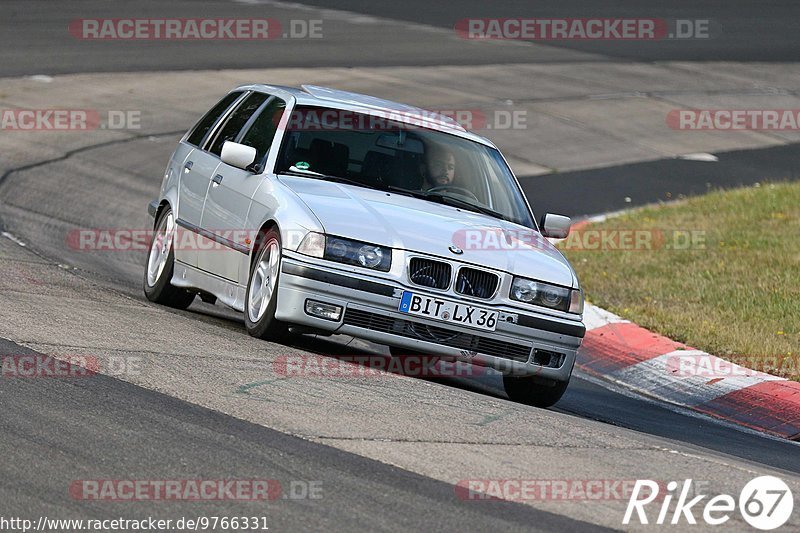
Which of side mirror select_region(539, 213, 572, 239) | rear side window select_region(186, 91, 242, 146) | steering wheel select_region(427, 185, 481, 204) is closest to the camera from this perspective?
steering wheel select_region(427, 185, 481, 204)

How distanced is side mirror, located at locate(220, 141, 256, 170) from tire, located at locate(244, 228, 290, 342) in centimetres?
63

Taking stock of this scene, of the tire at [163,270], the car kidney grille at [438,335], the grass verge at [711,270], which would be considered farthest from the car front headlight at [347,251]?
the grass verge at [711,270]

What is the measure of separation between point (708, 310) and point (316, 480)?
7.23m

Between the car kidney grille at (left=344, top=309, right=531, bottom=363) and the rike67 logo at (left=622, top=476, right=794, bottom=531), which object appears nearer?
the rike67 logo at (left=622, top=476, right=794, bottom=531)

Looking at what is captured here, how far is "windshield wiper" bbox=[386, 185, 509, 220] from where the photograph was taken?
9.23 metres

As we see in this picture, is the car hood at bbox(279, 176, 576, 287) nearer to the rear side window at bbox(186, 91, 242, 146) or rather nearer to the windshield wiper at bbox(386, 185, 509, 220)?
the windshield wiper at bbox(386, 185, 509, 220)

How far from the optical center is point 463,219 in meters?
8.93

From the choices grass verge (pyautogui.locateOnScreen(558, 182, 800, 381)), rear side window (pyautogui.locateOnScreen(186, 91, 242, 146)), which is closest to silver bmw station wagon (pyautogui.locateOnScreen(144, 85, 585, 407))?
rear side window (pyautogui.locateOnScreen(186, 91, 242, 146))

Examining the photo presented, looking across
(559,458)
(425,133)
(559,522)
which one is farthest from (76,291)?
(559,522)

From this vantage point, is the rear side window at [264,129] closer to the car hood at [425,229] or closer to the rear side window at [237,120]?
the rear side window at [237,120]

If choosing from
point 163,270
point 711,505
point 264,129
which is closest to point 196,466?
point 711,505

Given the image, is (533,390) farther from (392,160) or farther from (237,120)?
(237,120)

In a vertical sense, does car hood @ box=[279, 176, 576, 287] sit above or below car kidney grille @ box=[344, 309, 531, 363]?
above

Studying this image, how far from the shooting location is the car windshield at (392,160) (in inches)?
365
